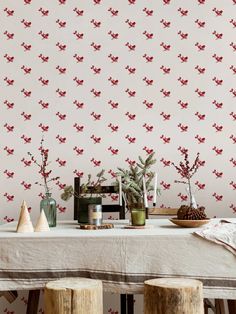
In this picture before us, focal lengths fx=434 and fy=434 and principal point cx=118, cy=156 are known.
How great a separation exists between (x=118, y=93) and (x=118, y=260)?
154cm

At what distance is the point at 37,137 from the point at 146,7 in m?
1.19

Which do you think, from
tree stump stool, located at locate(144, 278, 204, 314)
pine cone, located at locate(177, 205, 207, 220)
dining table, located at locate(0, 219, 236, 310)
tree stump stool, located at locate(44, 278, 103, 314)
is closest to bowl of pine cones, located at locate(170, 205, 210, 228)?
pine cone, located at locate(177, 205, 207, 220)

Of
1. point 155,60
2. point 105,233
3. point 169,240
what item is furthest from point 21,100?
point 169,240

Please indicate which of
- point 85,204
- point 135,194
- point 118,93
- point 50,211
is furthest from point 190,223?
point 118,93

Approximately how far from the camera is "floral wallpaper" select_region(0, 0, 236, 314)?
2932mm

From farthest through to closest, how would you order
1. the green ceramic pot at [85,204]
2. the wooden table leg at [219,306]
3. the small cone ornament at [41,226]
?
the wooden table leg at [219,306], the green ceramic pot at [85,204], the small cone ornament at [41,226]

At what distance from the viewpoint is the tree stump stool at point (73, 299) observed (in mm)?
1505

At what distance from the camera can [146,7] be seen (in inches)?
120

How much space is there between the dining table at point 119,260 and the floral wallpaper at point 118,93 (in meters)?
1.19

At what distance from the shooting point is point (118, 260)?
1.71 metres

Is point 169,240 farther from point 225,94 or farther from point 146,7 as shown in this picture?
point 146,7

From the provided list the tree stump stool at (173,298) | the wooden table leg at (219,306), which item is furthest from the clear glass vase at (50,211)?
the wooden table leg at (219,306)

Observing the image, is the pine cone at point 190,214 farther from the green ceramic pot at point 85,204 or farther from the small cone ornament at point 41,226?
the small cone ornament at point 41,226

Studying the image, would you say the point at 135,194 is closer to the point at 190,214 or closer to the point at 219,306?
the point at 190,214
